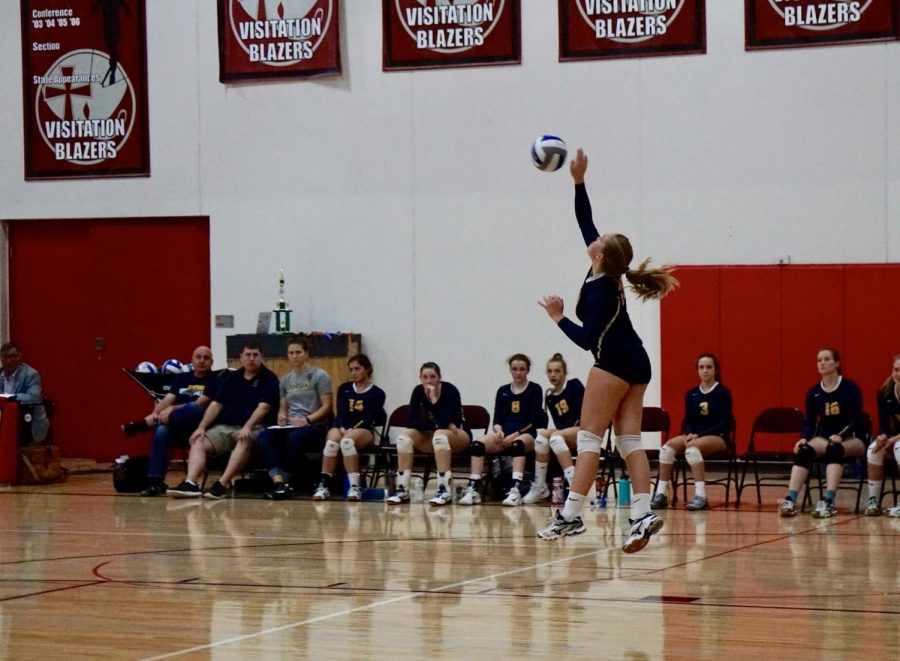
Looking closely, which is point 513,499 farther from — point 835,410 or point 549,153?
point 549,153

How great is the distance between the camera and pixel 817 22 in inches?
567

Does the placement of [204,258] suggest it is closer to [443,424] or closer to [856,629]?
[443,424]

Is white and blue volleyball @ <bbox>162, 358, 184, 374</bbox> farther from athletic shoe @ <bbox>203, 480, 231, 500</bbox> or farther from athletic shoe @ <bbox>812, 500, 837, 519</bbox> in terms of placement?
athletic shoe @ <bbox>812, 500, 837, 519</bbox>

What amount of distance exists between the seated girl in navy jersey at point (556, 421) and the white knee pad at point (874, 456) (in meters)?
2.62

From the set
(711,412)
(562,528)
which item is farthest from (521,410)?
(562,528)

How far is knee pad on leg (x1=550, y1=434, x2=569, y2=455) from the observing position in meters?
12.3

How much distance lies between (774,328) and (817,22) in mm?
3321

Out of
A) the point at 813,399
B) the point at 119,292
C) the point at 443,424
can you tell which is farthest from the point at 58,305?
the point at 813,399

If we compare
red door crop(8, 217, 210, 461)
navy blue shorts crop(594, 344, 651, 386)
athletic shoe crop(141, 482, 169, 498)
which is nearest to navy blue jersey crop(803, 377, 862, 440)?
navy blue shorts crop(594, 344, 651, 386)

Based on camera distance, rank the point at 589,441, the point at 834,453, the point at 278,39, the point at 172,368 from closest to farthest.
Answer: the point at 589,441
the point at 834,453
the point at 172,368
the point at 278,39

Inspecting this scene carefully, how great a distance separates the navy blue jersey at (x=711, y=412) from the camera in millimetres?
12289

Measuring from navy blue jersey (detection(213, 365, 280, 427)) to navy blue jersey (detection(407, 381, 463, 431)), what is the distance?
1.47 metres

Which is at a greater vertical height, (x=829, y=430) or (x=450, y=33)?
(x=450, y=33)

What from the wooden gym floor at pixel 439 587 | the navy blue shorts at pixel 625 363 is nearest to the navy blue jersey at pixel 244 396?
the wooden gym floor at pixel 439 587
